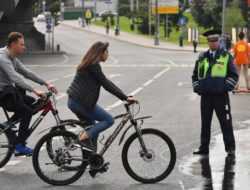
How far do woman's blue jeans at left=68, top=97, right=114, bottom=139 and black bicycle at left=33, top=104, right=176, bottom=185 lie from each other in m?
0.18

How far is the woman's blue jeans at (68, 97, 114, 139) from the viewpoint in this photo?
913 centimetres

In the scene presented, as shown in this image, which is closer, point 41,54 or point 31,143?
point 31,143

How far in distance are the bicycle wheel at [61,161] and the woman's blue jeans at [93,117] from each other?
263 millimetres

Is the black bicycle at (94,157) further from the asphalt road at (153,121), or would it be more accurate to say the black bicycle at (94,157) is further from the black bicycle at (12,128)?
the black bicycle at (12,128)

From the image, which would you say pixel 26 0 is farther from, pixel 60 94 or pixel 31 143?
pixel 31 143

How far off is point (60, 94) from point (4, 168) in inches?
525

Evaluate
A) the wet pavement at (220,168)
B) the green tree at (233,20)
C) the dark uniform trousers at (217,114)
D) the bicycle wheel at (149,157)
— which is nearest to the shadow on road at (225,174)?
the wet pavement at (220,168)

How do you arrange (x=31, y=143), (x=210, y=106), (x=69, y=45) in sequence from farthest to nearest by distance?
(x=69, y=45)
(x=31, y=143)
(x=210, y=106)

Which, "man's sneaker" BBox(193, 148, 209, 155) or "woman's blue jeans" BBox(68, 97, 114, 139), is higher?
"woman's blue jeans" BBox(68, 97, 114, 139)

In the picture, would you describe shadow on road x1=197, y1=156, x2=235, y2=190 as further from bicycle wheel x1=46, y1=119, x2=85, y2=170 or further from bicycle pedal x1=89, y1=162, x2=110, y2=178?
bicycle wheel x1=46, y1=119, x2=85, y2=170

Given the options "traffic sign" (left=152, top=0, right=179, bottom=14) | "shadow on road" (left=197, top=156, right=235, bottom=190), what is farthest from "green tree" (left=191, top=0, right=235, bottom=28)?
"shadow on road" (left=197, top=156, right=235, bottom=190)

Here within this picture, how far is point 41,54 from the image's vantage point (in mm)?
60156

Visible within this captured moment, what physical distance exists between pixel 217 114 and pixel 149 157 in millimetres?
2142

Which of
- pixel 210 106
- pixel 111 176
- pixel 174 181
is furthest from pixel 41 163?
pixel 210 106
